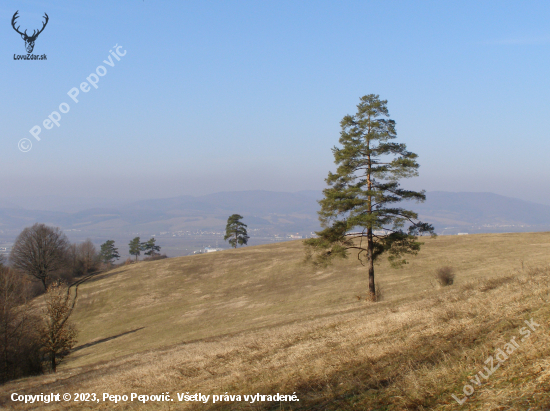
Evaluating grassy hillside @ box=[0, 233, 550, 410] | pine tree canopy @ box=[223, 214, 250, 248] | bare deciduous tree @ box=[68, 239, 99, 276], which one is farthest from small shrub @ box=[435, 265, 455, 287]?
bare deciduous tree @ box=[68, 239, 99, 276]

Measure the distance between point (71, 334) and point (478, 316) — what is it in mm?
32085

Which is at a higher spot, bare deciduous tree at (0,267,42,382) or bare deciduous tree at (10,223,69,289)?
bare deciduous tree at (10,223,69,289)

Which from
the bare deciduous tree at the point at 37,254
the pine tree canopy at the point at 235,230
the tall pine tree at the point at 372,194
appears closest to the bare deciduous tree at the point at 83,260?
the bare deciduous tree at the point at 37,254

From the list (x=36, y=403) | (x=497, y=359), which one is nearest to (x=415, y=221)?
(x=497, y=359)

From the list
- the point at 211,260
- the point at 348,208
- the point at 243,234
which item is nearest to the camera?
the point at 348,208

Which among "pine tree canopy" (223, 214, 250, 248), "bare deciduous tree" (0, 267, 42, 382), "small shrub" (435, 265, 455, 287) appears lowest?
"bare deciduous tree" (0, 267, 42, 382)

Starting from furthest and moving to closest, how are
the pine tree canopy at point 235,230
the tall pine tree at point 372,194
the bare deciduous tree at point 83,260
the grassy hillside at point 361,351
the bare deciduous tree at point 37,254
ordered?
the pine tree canopy at point 235,230
the bare deciduous tree at point 83,260
the bare deciduous tree at point 37,254
the tall pine tree at point 372,194
the grassy hillside at point 361,351

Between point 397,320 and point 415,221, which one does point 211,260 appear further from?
point 397,320

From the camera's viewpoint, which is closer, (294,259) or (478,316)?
(478,316)

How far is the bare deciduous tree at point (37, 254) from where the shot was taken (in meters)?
77.2

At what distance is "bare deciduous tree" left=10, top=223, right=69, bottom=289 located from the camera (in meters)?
77.2

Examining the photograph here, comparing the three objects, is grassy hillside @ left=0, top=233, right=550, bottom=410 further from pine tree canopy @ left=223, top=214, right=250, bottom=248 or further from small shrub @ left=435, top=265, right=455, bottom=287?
pine tree canopy @ left=223, top=214, right=250, bottom=248

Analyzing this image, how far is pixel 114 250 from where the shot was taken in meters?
133

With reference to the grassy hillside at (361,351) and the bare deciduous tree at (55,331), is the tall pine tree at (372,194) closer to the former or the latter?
the grassy hillside at (361,351)
